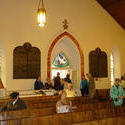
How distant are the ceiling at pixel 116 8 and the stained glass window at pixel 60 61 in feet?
13.2

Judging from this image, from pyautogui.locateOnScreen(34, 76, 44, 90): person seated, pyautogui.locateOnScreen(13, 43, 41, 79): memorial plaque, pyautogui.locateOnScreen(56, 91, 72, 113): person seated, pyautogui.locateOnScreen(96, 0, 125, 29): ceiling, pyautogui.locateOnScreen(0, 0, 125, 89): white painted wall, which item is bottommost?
pyautogui.locateOnScreen(56, 91, 72, 113): person seated

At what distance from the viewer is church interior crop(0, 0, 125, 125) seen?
34.7ft

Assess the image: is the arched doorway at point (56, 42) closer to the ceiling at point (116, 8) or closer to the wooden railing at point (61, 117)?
the ceiling at point (116, 8)

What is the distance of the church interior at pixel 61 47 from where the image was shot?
416 inches

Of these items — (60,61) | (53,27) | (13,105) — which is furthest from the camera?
(60,61)

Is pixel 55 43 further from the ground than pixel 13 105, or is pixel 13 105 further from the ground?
pixel 55 43

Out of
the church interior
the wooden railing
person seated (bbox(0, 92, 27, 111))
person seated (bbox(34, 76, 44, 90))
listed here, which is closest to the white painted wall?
the church interior

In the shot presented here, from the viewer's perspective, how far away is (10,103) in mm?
5215

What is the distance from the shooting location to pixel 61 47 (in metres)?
13.0

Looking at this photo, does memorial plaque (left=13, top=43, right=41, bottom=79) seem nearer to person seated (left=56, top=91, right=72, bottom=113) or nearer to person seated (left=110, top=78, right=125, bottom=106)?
person seated (left=110, top=78, right=125, bottom=106)

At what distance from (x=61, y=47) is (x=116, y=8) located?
4025mm

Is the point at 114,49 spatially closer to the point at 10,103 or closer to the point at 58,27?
the point at 58,27

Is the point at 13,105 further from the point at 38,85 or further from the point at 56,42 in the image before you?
the point at 56,42

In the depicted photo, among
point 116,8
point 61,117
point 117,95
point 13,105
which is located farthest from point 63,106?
point 116,8
